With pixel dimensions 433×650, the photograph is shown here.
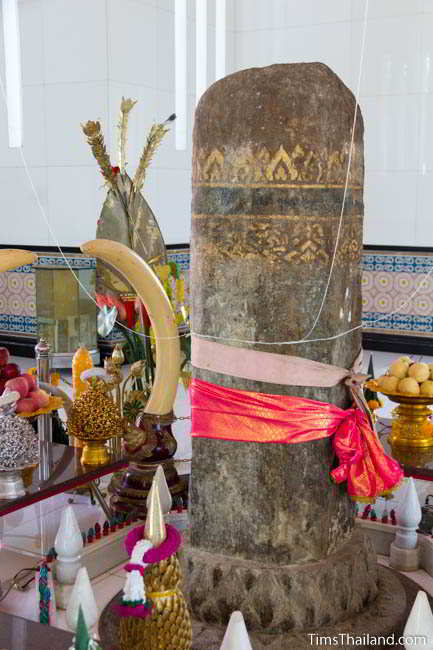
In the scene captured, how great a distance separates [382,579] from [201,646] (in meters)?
0.62

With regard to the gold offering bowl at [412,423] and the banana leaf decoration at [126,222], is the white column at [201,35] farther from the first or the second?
the gold offering bowl at [412,423]

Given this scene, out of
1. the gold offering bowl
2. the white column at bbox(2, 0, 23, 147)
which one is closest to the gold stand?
the gold offering bowl

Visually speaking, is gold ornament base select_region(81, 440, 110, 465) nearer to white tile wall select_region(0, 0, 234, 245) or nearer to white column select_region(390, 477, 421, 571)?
white column select_region(390, 477, 421, 571)

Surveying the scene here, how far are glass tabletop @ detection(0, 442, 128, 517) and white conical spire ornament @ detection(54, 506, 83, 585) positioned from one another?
233mm

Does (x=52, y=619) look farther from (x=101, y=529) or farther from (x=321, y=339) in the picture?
(x=321, y=339)

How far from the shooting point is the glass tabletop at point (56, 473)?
2.65 meters

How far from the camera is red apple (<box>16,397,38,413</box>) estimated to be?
2969mm

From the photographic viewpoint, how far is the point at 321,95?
2080mm

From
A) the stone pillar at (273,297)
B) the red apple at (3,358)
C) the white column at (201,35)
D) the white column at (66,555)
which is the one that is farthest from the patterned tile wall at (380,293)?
the stone pillar at (273,297)

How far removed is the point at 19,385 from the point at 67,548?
74cm

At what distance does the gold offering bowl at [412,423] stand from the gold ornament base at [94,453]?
0.99m

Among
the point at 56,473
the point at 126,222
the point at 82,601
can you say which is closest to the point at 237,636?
the point at 82,601

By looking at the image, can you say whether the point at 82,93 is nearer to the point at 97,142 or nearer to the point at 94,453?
the point at 97,142

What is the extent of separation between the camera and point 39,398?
9.93 feet
